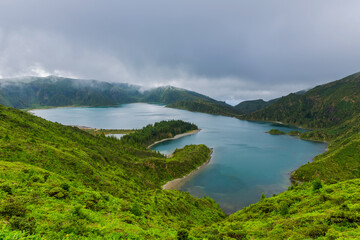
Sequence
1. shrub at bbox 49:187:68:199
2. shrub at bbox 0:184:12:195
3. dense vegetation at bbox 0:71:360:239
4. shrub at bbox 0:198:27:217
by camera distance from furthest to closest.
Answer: shrub at bbox 49:187:68:199 → shrub at bbox 0:184:12:195 → dense vegetation at bbox 0:71:360:239 → shrub at bbox 0:198:27:217

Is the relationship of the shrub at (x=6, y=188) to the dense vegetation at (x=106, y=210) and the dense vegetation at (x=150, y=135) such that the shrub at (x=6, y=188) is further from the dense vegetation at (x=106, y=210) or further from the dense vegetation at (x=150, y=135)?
the dense vegetation at (x=150, y=135)

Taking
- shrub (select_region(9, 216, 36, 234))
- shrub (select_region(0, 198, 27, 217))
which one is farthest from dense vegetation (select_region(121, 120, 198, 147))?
shrub (select_region(9, 216, 36, 234))

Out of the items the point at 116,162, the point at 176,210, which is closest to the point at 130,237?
the point at 176,210

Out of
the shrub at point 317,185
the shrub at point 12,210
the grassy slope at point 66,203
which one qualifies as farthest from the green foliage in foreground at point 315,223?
the shrub at point 12,210

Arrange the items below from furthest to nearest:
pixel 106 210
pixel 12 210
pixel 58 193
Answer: pixel 106 210 < pixel 58 193 < pixel 12 210

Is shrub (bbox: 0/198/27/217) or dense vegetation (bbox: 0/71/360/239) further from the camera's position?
dense vegetation (bbox: 0/71/360/239)

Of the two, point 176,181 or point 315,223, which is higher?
point 315,223

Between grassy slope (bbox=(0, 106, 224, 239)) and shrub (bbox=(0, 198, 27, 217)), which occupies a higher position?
shrub (bbox=(0, 198, 27, 217))

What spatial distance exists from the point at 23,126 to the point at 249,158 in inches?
4459

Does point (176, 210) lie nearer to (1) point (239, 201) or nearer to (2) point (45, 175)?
(2) point (45, 175)

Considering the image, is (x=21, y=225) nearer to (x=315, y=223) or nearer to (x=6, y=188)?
(x=6, y=188)

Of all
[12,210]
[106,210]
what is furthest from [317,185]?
[12,210]

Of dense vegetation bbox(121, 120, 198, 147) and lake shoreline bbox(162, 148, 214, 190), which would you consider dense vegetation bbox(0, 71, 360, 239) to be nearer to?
→ lake shoreline bbox(162, 148, 214, 190)

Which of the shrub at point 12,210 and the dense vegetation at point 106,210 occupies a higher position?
the shrub at point 12,210
